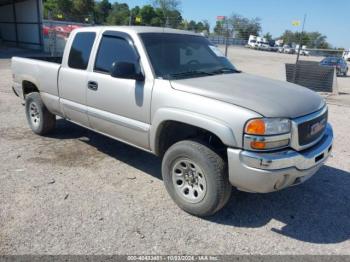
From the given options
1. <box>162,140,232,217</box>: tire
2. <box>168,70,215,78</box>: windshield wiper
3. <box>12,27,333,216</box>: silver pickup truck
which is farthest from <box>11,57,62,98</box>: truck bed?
<box>162,140,232,217</box>: tire

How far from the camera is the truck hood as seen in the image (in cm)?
320

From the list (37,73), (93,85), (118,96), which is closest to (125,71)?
(118,96)

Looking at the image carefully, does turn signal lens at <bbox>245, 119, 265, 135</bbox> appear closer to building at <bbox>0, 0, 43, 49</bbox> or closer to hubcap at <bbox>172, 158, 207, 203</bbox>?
hubcap at <bbox>172, 158, 207, 203</bbox>

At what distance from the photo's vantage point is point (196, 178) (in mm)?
3609

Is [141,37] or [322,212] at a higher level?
[141,37]

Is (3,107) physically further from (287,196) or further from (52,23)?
(52,23)

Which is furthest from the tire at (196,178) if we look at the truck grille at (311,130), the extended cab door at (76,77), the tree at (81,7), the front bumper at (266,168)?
the tree at (81,7)

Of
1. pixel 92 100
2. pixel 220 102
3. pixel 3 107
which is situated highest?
pixel 220 102

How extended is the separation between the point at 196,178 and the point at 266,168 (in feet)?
2.68

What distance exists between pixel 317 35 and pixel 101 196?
100307 millimetres

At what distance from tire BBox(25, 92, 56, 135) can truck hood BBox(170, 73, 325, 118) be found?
303 cm

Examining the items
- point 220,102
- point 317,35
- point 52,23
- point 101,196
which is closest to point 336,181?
point 220,102

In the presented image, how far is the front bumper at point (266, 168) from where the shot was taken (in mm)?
3068

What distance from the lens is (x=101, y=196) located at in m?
3.98
